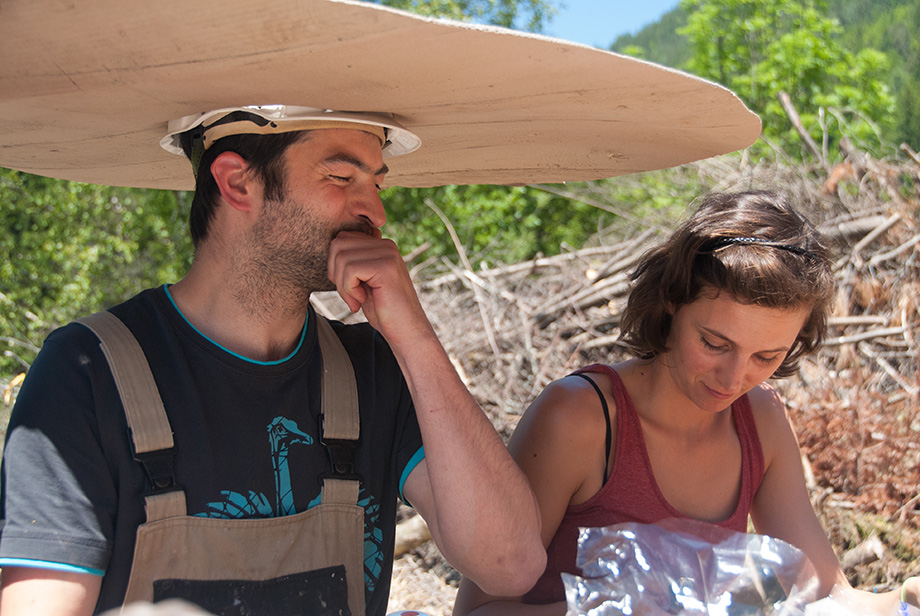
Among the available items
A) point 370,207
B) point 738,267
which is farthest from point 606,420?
point 370,207

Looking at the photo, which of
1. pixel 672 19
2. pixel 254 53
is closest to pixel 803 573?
pixel 254 53

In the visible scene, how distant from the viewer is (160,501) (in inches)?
57.1

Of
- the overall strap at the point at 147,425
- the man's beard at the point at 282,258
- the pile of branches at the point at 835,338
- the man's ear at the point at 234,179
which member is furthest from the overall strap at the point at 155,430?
the pile of branches at the point at 835,338

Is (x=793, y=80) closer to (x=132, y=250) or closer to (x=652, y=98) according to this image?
(x=132, y=250)

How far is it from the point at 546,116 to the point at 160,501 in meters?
1.11

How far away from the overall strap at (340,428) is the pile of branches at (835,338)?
1958mm

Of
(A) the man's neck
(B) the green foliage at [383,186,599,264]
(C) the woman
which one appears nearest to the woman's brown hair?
(C) the woman

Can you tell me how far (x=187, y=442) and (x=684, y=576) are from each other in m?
1.02

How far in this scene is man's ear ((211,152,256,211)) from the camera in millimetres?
1680

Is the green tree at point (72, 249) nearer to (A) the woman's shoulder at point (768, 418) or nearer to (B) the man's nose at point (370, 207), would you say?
(B) the man's nose at point (370, 207)

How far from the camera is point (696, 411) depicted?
2104mm

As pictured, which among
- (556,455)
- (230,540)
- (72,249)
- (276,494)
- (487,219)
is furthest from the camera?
(487,219)

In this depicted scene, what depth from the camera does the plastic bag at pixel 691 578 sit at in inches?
54.6

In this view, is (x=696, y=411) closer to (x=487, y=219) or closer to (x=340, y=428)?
(x=340, y=428)
